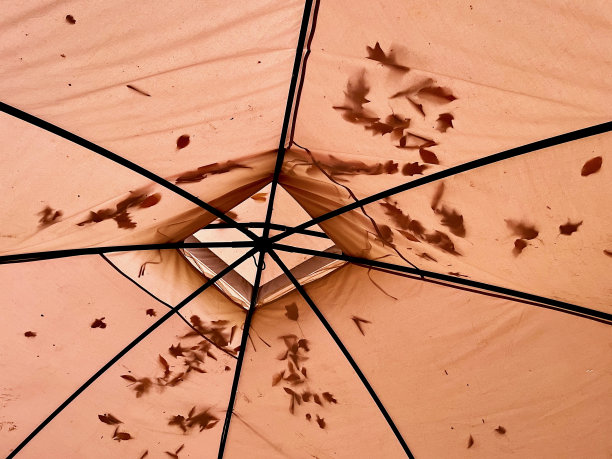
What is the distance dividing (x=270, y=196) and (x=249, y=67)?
99cm

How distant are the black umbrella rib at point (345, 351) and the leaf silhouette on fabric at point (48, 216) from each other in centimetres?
98

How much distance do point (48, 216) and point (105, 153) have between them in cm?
35

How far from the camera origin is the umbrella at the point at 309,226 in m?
1.76

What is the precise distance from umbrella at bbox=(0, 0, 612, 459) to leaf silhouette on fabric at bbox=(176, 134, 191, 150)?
11mm

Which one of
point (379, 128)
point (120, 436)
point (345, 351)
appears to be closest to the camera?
point (379, 128)

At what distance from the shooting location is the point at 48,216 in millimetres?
2266

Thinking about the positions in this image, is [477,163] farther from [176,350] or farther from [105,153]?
[176,350]

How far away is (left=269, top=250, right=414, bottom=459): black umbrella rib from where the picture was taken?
2875mm

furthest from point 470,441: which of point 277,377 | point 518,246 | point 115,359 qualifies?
point 115,359

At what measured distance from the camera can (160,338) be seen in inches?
116

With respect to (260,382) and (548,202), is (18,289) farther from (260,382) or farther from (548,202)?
(548,202)

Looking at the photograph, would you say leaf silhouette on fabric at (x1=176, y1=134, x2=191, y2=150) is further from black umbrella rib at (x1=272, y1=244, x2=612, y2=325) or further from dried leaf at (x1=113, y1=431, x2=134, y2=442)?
dried leaf at (x1=113, y1=431, x2=134, y2=442)

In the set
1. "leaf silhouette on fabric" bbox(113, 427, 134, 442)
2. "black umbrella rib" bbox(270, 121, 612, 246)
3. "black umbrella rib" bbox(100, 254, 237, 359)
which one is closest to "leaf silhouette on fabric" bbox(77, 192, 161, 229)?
"black umbrella rib" bbox(100, 254, 237, 359)

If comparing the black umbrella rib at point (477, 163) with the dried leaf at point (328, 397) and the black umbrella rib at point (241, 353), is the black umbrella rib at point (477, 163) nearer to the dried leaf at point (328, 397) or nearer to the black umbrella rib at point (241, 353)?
the black umbrella rib at point (241, 353)
